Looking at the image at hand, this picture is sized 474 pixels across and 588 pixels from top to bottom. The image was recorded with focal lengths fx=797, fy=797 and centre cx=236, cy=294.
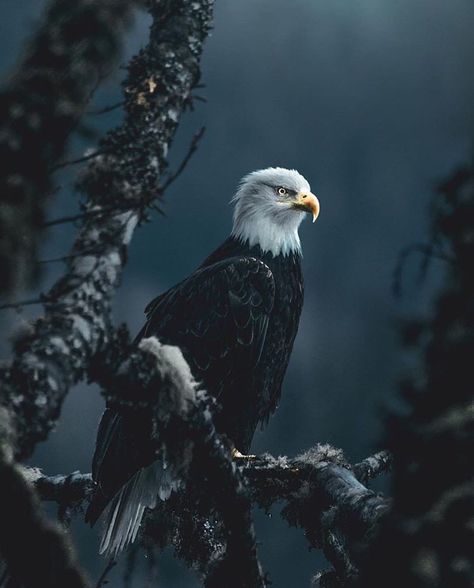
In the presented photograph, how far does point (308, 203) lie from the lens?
7.07 metres

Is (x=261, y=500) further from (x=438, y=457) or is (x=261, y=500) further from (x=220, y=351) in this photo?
(x=438, y=457)

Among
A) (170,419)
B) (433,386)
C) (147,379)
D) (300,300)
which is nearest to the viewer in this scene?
(433,386)

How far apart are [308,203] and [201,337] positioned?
1.93 m

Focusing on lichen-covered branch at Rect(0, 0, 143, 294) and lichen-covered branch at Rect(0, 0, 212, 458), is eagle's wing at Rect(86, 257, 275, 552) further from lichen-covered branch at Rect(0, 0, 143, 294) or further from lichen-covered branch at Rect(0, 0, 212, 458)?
lichen-covered branch at Rect(0, 0, 143, 294)

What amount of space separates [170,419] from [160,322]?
2.74 m

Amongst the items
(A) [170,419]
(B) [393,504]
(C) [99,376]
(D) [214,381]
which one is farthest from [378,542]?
(D) [214,381]

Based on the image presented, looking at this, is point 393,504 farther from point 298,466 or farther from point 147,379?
point 298,466

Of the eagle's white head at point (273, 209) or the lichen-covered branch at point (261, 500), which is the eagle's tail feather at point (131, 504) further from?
the eagle's white head at point (273, 209)

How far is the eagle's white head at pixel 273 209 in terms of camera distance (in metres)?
6.97

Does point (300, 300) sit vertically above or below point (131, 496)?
above

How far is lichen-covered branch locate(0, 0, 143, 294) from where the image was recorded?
230cm

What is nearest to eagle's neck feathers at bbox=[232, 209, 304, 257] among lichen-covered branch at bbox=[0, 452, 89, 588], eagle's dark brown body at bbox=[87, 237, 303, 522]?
eagle's dark brown body at bbox=[87, 237, 303, 522]

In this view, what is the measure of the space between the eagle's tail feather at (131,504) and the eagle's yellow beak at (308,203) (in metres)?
2.63

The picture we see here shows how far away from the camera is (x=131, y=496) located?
564cm
